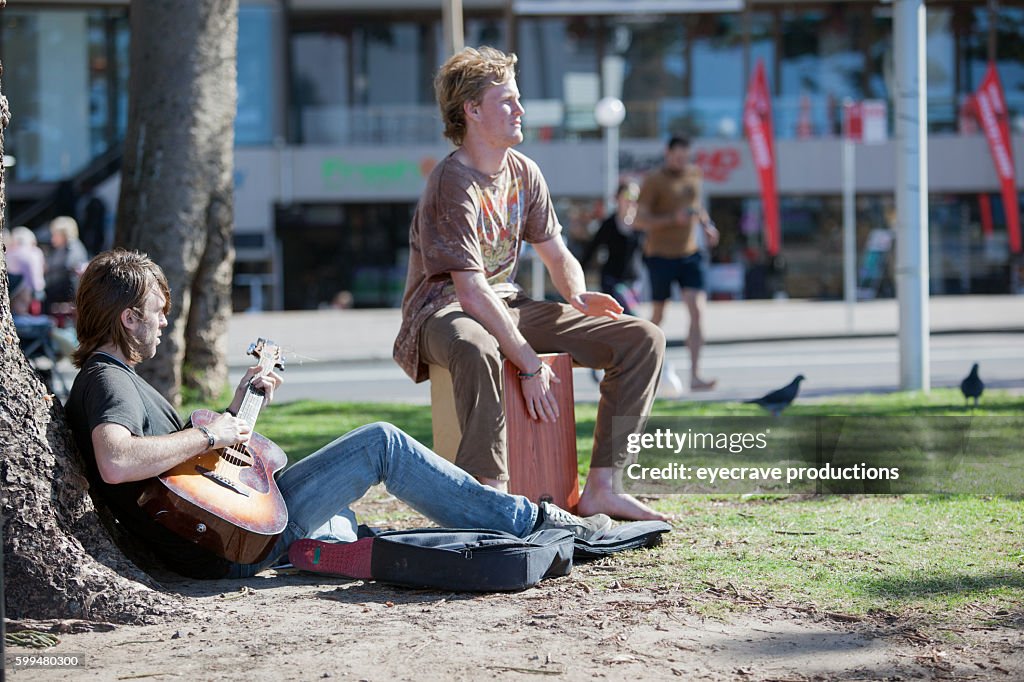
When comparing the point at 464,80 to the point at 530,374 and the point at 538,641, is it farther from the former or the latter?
the point at 538,641

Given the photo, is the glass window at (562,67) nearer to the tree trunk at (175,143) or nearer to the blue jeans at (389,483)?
the tree trunk at (175,143)

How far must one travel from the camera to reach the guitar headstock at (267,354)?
410 centimetres

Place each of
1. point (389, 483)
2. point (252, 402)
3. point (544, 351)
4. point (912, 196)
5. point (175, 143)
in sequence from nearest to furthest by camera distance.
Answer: point (252, 402), point (389, 483), point (544, 351), point (175, 143), point (912, 196)

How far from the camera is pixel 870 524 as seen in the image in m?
4.65

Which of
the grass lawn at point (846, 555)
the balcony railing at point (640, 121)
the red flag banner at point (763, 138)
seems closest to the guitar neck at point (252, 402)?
the grass lawn at point (846, 555)

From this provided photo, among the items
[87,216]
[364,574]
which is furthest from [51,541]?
[87,216]

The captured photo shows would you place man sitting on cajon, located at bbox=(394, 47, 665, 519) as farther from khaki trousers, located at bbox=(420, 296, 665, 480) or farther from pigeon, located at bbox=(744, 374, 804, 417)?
pigeon, located at bbox=(744, 374, 804, 417)

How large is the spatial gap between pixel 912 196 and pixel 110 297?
7109 millimetres

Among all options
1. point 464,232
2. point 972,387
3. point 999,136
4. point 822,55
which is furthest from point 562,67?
point 464,232

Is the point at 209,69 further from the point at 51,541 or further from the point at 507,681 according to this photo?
the point at 507,681

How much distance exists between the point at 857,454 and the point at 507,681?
304 centimetres

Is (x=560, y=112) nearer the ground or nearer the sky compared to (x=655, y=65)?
nearer the ground

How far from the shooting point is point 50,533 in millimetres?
3541

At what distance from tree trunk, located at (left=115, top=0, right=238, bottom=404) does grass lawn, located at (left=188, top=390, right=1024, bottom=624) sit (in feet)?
14.5
